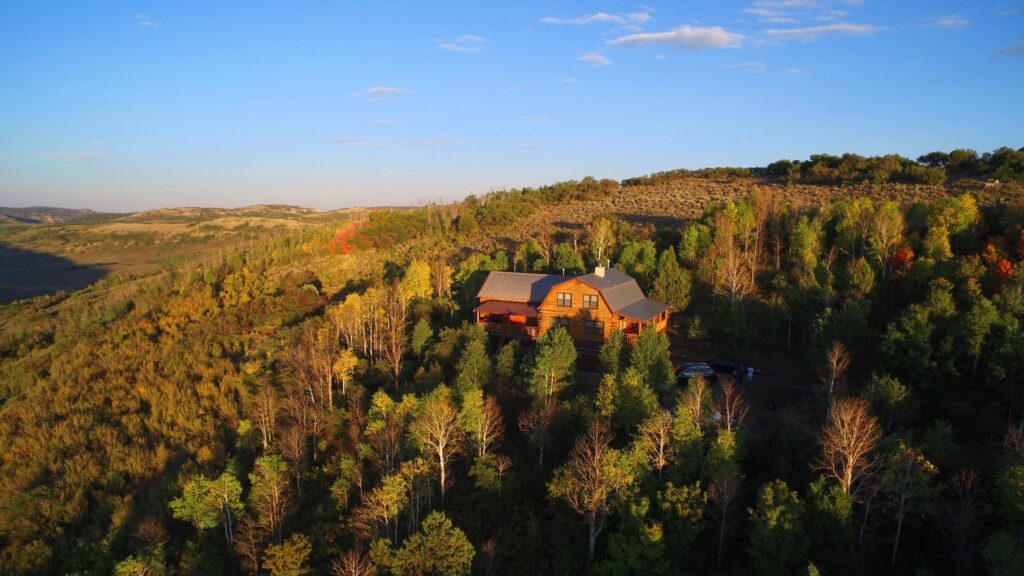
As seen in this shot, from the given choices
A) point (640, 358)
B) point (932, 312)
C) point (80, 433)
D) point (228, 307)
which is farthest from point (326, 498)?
point (228, 307)

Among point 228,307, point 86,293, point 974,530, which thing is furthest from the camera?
point 86,293

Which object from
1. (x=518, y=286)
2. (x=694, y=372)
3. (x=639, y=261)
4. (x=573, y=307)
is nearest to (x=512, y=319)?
(x=518, y=286)

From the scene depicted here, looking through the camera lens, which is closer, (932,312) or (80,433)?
(932,312)

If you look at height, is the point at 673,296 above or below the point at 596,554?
above

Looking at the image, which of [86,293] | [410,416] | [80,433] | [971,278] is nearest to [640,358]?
[410,416]

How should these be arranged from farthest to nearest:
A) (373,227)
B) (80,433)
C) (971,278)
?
1. (373,227)
2. (80,433)
3. (971,278)

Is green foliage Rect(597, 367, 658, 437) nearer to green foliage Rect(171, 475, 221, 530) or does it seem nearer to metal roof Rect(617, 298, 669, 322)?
metal roof Rect(617, 298, 669, 322)

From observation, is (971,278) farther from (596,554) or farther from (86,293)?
(86,293)

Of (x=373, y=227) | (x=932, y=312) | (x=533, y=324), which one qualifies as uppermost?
(x=373, y=227)

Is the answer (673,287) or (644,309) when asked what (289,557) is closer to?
(644,309)
